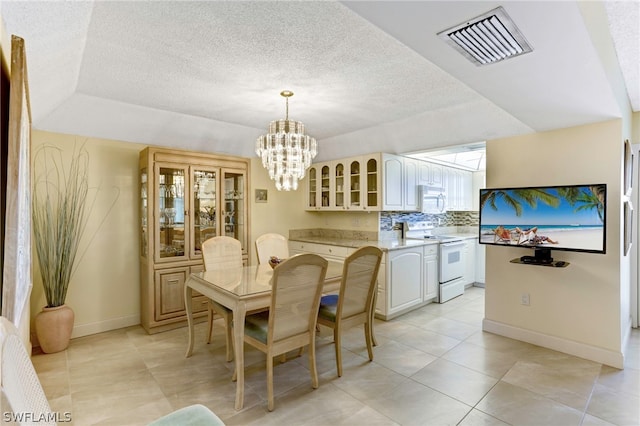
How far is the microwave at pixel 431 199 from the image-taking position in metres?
4.80

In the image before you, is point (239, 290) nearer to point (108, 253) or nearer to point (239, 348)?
point (239, 348)

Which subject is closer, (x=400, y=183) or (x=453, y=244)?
(x=400, y=183)

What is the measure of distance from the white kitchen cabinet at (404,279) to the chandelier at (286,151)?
66.2 inches

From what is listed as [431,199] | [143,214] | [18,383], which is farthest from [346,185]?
[18,383]

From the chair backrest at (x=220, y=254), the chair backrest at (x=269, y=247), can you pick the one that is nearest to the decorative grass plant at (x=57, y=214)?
the chair backrest at (x=220, y=254)

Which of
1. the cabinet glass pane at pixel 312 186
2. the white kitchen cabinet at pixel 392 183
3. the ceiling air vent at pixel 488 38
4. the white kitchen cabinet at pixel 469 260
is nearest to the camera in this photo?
the ceiling air vent at pixel 488 38

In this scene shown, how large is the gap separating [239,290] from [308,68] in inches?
68.9

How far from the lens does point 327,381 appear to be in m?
2.51

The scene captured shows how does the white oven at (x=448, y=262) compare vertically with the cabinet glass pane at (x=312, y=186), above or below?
below

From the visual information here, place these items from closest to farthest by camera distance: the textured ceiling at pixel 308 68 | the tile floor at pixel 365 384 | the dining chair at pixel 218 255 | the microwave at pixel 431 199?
the textured ceiling at pixel 308 68 → the tile floor at pixel 365 384 → the dining chair at pixel 218 255 → the microwave at pixel 431 199

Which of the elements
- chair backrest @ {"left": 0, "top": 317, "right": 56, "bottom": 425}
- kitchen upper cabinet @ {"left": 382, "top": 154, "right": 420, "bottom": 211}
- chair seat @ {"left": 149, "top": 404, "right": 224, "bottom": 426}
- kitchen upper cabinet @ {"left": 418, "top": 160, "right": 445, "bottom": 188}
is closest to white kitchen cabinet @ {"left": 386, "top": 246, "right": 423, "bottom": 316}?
kitchen upper cabinet @ {"left": 382, "top": 154, "right": 420, "bottom": 211}

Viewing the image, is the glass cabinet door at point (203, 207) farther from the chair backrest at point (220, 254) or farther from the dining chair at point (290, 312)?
the dining chair at point (290, 312)

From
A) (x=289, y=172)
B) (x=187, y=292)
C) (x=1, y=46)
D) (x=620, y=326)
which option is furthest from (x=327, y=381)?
(x=1, y=46)

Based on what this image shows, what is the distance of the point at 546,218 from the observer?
2.88 metres
